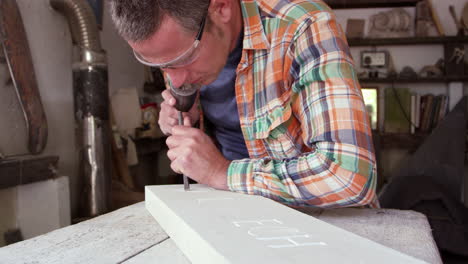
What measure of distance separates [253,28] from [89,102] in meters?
1.70

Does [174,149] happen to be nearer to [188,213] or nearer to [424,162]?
[188,213]

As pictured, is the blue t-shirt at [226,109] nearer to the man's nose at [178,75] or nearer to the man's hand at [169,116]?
the man's hand at [169,116]

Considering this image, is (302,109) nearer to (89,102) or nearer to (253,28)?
(253,28)

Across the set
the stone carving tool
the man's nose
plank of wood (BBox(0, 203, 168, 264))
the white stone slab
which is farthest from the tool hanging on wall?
plank of wood (BBox(0, 203, 168, 264))

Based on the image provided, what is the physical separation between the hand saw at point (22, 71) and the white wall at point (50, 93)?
54mm

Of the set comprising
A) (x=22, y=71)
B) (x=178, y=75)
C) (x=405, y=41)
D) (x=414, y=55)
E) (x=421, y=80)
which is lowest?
(x=178, y=75)

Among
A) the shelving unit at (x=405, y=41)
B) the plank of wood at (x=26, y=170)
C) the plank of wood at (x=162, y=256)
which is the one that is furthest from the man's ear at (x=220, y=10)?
the shelving unit at (x=405, y=41)

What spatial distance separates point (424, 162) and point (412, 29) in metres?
1.83

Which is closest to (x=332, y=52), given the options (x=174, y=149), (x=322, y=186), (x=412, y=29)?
(x=322, y=186)

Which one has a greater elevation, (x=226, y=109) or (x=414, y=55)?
(x=414, y=55)

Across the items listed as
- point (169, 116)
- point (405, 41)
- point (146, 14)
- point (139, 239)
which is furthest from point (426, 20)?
point (139, 239)

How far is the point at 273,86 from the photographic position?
126 centimetres

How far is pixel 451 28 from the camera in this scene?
4.63 metres

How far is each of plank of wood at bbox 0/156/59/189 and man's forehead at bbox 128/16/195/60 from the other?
1.23 m
